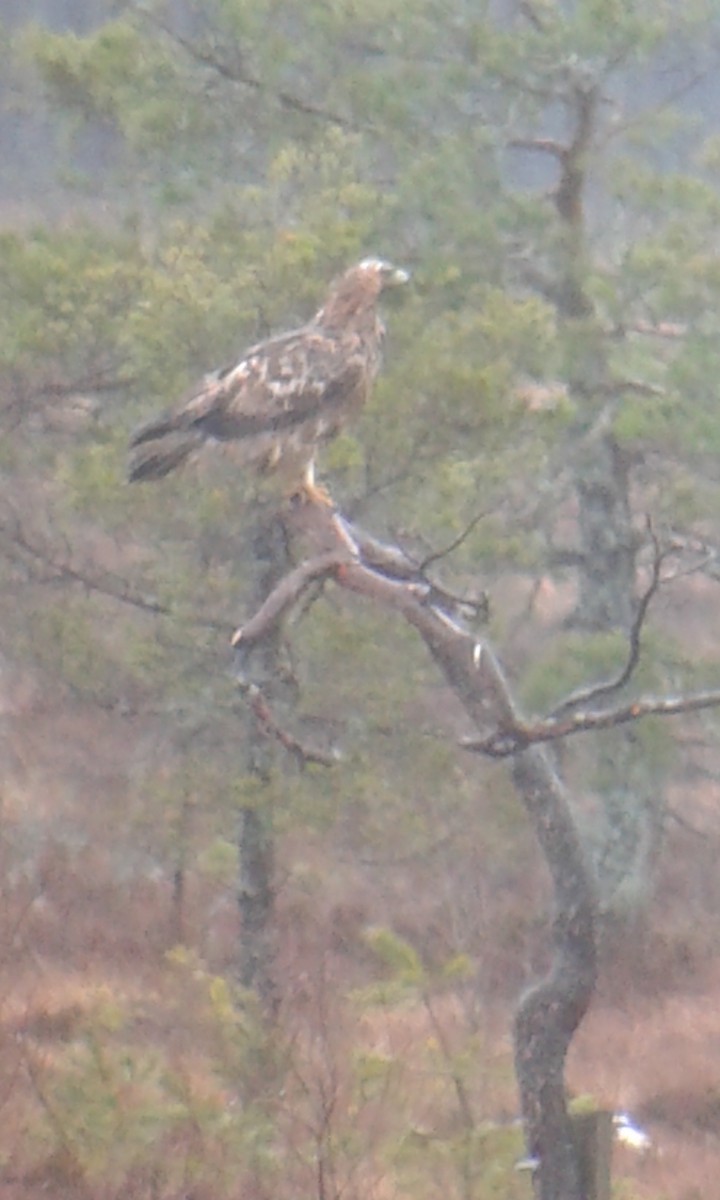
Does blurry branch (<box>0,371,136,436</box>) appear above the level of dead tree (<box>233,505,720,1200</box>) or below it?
below

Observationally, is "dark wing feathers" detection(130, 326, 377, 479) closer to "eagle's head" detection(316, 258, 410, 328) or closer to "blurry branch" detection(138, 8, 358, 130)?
"eagle's head" detection(316, 258, 410, 328)

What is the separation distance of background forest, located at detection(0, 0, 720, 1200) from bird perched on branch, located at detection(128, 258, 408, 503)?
657 millimetres

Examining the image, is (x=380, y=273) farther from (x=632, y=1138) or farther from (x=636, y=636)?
(x=632, y=1138)

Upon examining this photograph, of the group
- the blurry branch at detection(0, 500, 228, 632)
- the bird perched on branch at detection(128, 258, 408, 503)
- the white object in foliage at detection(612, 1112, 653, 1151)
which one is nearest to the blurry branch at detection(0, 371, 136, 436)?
the blurry branch at detection(0, 500, 228, 632)

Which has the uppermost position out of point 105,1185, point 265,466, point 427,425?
point 265,466

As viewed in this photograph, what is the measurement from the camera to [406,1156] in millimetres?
4559

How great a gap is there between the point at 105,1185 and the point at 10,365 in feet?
12.6

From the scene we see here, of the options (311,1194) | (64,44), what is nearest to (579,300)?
(64,44)

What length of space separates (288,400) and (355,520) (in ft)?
6.65

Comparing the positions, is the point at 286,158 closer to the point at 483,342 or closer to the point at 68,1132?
the point at 483,342

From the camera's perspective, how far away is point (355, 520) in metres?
7.17

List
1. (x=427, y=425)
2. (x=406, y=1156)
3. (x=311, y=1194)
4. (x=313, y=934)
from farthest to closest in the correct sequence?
(x=313, y=934)
(x=427, y=425)
(x=311, y=1194)
(x=406, y=1156)

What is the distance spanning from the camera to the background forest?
579cm

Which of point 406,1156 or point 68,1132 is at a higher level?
point 406,1156
